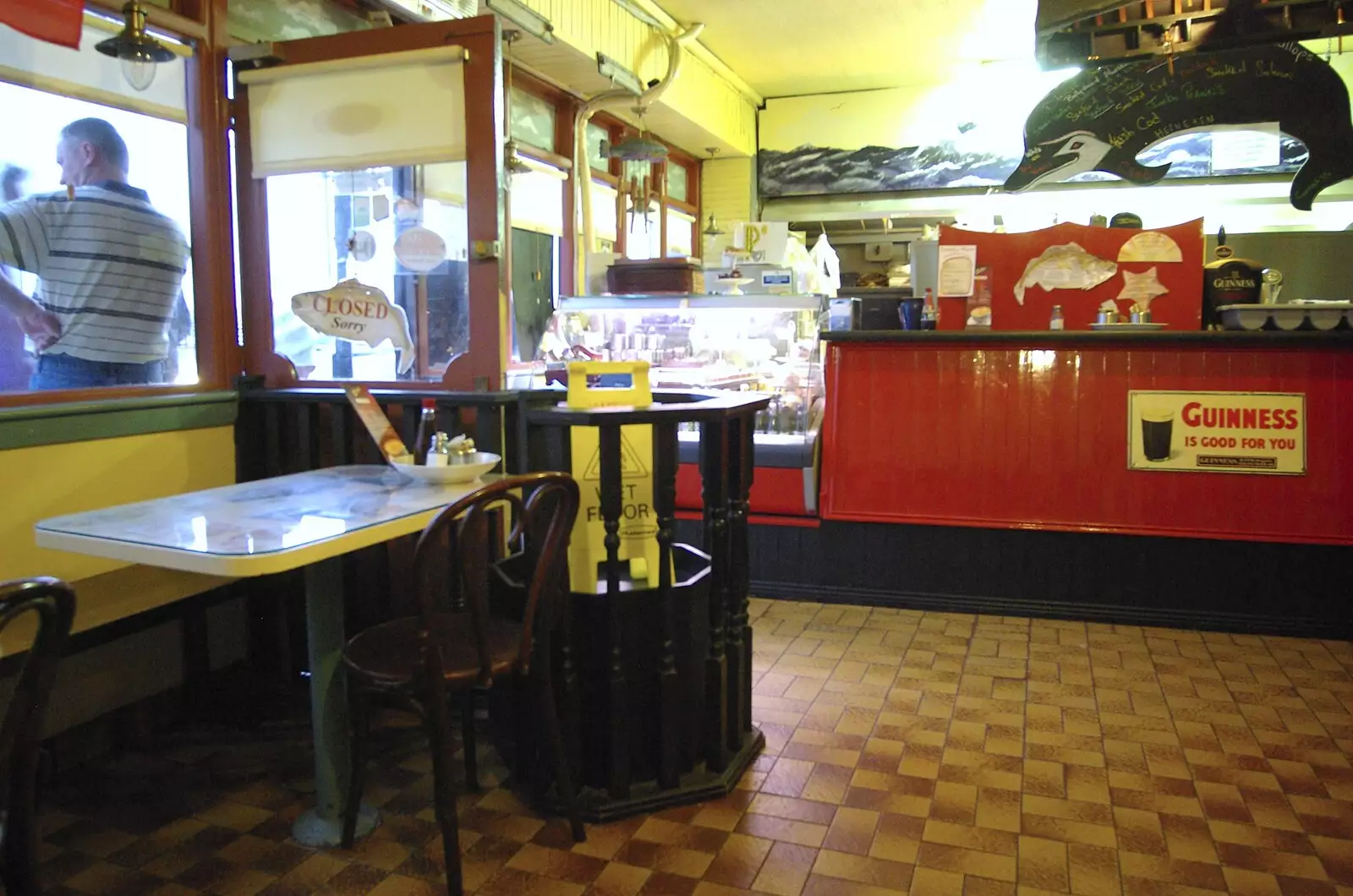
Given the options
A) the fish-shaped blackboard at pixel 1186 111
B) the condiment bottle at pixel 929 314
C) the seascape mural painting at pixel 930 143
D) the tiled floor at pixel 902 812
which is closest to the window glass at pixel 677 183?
the seascape mural painting at pixel 930 143

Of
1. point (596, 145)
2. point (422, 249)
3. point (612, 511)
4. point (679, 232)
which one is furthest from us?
point (679, 232)

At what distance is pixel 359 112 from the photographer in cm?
338

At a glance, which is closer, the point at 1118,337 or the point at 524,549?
the point at 524,549

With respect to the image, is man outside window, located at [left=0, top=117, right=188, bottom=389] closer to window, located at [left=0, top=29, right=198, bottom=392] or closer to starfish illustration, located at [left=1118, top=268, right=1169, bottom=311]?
window, located at [left=0, top=29, right=198, bottom=392]

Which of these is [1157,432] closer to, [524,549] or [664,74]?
[524,549]

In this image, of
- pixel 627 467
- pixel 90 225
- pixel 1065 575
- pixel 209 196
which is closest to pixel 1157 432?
pixel 1065 575

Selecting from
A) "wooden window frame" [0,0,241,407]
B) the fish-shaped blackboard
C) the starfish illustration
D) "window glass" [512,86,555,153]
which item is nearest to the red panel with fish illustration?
the starfish illustration

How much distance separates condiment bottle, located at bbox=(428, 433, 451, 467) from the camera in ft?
9.15

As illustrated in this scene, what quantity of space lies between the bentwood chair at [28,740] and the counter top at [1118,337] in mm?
3686

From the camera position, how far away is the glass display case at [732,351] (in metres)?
4.86

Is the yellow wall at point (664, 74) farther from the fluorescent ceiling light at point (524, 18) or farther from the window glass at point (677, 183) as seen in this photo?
the window glass at point (677, 183)

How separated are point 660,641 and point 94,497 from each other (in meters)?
1.87

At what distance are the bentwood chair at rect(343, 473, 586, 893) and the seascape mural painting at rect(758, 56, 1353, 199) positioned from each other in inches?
294

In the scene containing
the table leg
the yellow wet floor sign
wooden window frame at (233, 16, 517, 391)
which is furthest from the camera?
wooden window frame at (233, 16, 517, 391)
